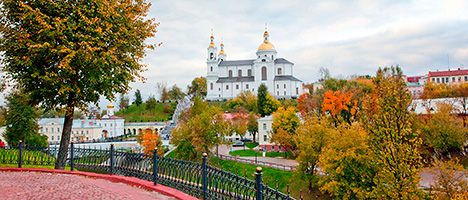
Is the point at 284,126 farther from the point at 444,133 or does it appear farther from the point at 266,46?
the point at 266,46

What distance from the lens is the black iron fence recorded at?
6188mm

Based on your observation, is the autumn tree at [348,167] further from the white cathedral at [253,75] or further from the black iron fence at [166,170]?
the white cathedral at [253,75]

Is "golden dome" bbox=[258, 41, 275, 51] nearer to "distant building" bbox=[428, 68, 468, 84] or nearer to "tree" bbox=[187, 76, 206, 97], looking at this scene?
"tree" bbox=[187, 76, 206, 97]

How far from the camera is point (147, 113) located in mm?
77312

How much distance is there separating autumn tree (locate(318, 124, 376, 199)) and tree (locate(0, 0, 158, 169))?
13.1m

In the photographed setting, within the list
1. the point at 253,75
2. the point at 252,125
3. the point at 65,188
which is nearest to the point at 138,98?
the point at 253,75

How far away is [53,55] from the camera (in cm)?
1213

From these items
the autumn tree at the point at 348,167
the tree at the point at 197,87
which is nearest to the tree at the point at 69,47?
the autumn tree at the point at 348,167

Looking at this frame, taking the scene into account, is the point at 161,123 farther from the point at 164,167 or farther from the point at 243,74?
the point at 164,167

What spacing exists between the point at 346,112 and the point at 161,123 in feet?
126

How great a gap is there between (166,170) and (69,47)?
21.1 feet

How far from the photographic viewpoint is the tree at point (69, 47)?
11.2 metres

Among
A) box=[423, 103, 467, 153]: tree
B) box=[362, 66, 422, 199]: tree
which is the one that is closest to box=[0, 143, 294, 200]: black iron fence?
box=[362, 66, 422, 199]: tree

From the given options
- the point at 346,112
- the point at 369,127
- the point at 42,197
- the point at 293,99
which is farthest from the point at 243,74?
the point at 42,197
